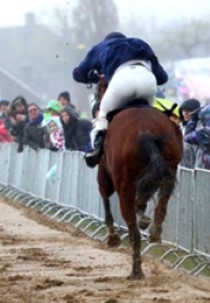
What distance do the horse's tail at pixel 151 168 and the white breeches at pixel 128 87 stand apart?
79 cm

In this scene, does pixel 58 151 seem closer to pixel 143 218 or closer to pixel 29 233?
pixel 29 233

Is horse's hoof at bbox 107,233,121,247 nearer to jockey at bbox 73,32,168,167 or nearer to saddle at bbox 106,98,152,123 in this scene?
jockey at bbox 73,32,168,167

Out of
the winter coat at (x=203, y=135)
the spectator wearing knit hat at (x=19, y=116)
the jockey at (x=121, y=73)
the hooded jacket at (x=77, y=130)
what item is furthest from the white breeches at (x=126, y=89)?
the spectator wearing knit hat at (x=19, y=116)

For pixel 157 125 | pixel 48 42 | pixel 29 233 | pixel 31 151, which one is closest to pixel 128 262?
pixel 157 125

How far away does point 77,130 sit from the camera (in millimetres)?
17656

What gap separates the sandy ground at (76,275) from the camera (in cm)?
916

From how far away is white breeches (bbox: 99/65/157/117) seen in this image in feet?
34.4

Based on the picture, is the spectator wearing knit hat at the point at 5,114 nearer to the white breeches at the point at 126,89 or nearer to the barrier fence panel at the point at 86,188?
the barrier fence panel at the point at 86,188

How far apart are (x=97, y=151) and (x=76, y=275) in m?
1.17

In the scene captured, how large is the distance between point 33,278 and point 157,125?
1808 millimetres

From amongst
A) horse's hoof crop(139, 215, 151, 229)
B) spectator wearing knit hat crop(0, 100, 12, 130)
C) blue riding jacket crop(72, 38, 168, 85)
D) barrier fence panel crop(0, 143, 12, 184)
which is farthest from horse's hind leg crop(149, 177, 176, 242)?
spectator wearing knit hat crop(0, 100, 12, 130)

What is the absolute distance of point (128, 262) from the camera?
11.5m

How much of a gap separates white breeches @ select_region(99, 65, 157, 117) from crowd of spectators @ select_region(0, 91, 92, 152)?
510cm

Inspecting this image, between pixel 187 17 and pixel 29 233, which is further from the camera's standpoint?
pixel 187 17
